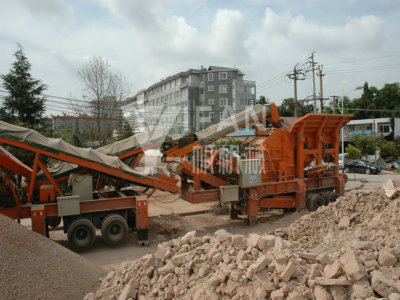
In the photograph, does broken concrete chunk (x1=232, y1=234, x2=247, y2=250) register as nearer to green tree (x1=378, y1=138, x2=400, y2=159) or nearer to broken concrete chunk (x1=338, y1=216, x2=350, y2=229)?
broken concrete chunk (x1=338, y1=216, x2=350, y2=229)

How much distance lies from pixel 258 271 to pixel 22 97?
1666cm

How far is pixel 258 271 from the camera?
3514 millimetres

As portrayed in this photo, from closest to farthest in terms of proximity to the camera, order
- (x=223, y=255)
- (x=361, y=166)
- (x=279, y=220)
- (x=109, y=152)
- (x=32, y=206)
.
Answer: (x=223, y=255)
(x=32, y=206)
(x=109, y=152)
(x=279, y=220)
(x=361, y=166)

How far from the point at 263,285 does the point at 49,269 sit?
127 inches

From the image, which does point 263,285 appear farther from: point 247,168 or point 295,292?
point 247,168

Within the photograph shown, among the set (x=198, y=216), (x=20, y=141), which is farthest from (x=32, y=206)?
(x=198, y=216)

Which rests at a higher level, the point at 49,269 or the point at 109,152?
the point at 109,152

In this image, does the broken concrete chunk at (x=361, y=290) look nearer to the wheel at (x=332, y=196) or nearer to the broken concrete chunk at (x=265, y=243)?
the broken concrete chunk at (x=265, y=243)

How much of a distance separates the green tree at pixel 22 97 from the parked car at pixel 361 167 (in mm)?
25700

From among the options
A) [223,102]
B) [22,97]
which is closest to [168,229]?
[22,97]

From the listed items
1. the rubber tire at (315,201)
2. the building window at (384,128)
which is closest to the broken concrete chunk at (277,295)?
the rubber tire at (315,201)

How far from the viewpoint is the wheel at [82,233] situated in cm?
695

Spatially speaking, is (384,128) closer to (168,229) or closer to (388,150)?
(388,150)

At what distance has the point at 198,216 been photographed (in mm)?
10383
